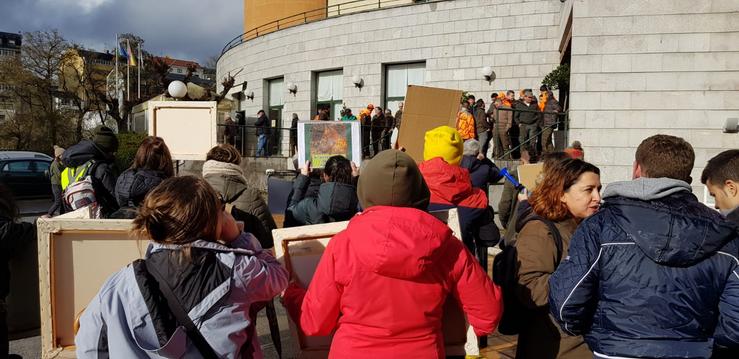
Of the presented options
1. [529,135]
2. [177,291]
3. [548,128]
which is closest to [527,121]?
[529,135]

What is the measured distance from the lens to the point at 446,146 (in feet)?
13.8

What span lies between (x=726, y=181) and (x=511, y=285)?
1.43m

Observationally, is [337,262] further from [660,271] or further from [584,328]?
[660,271]

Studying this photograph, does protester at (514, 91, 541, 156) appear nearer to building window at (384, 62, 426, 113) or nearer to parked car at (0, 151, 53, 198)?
building window at (384, 62, 426, 113)

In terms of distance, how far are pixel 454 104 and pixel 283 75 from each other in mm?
20454

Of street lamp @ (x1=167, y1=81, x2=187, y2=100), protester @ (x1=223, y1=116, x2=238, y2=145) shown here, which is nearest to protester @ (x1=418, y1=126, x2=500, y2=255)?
street lamp @ (x1=167, y1=81, x2=187, y2=100)

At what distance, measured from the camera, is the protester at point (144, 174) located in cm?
375

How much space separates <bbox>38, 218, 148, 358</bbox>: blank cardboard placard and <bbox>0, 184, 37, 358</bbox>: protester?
1.41 feet

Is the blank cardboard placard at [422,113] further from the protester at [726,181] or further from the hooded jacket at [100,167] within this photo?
the protester at [726,181]

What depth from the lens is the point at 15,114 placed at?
35.5 meters

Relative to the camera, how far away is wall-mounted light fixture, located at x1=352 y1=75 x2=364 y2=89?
21.7 m

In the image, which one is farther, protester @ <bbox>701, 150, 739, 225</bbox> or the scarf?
the scarf

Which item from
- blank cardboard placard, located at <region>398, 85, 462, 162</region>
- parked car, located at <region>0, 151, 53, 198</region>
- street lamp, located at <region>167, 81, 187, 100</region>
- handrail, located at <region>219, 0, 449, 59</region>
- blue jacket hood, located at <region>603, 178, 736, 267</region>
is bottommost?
parked car, located at <region>0, 151, 53, 198</region>

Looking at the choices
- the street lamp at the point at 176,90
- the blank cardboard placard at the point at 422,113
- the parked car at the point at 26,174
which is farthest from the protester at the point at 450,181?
the parked car at the point at 26,174
